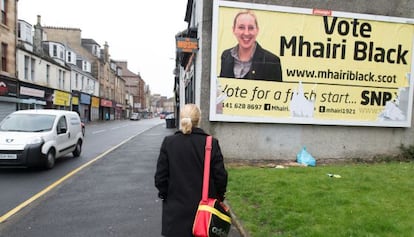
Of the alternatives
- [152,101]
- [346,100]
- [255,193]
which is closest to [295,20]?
[346,100]

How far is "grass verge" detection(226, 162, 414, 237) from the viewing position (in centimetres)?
435

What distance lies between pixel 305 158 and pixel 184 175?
322 inches

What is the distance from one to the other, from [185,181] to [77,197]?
459 cm

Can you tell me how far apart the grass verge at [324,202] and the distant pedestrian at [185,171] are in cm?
174

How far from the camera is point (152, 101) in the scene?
154875mm

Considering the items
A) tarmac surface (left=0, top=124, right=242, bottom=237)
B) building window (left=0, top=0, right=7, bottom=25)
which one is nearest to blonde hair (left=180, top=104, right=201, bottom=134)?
tarmac surface (left=0, top=124, right=242, bottom=237)

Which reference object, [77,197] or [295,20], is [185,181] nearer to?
[77,197]

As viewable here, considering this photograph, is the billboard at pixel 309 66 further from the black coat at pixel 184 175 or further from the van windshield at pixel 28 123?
the black coat at pixel 184 175

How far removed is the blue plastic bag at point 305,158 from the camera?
10.4m

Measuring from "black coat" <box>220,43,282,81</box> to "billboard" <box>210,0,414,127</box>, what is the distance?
3 centimetres

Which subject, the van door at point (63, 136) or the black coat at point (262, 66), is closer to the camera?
the black coat at point (262, 66)

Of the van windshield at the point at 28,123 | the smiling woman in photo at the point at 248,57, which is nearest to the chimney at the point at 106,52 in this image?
the van windshield at the point at 28,123

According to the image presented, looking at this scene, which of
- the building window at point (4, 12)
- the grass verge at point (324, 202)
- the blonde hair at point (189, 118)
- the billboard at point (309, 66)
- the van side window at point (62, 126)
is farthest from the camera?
the building window at point (4, 12)

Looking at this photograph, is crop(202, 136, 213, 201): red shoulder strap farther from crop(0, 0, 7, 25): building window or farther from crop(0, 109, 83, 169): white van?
crop(0, 0, 7, 25): building window
